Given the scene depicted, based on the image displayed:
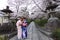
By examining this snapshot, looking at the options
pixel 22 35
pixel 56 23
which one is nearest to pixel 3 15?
pixel 56 23

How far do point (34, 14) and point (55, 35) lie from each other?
36.1 metres

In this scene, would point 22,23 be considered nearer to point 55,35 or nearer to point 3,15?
point 55,35

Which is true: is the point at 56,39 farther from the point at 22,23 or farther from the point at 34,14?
the point at 34,14

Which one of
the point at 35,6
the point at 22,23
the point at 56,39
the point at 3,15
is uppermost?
the point at 35,6

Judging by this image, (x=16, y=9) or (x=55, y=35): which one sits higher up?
(x=16, y=9)

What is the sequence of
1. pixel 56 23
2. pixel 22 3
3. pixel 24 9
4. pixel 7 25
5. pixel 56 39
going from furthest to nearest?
pixel 24 9
pixel 22 3
pixel 7 25
pixel 56 23
pixel 56 39

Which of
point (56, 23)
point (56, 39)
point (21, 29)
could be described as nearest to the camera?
point (56, 39)

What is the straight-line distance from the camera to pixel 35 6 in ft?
142

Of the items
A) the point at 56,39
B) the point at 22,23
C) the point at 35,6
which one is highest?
the point at 35,6

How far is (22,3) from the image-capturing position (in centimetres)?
4216

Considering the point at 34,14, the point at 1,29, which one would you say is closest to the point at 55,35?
the point at 1,29

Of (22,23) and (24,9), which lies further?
(24,9)

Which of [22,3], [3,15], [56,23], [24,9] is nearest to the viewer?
[56,23]

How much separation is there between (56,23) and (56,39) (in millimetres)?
10220
